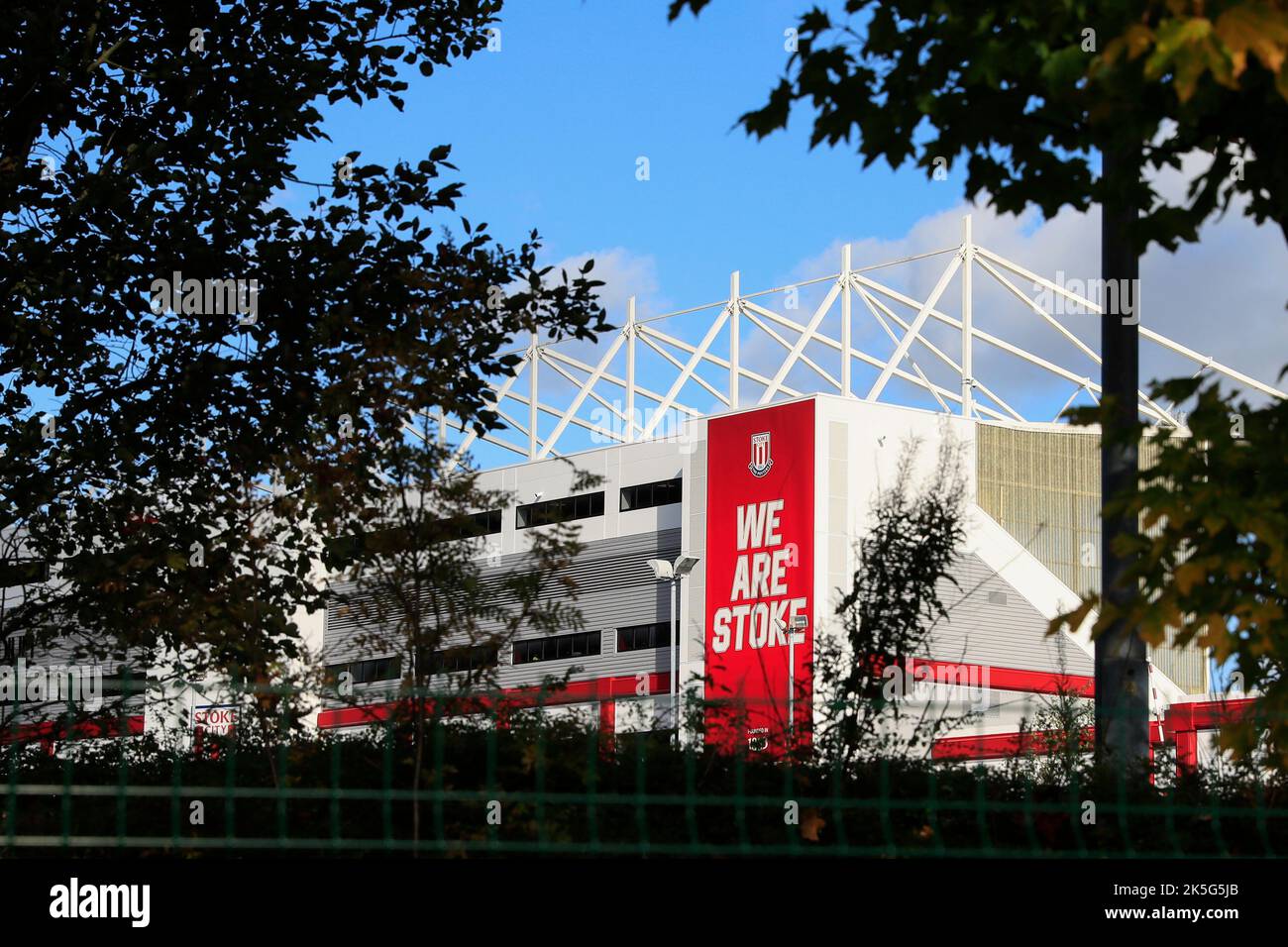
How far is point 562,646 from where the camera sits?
64.6 m

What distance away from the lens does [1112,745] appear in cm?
1088

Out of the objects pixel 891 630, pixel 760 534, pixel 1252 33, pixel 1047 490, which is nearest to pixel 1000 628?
pixel 1047 490

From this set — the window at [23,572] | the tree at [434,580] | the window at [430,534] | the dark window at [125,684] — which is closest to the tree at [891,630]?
the tree at [434,580]

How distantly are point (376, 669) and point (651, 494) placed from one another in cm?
4990

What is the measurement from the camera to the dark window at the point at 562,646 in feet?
207

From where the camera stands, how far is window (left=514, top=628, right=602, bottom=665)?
63156 millimetres

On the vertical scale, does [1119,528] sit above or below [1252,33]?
below

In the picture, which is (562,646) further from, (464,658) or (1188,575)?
(1188,575)

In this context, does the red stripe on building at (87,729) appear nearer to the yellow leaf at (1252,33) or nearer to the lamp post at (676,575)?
the yellow leaf at (1252,33)

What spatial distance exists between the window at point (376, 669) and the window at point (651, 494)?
160 ft

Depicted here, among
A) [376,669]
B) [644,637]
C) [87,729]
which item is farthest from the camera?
[644,637]
